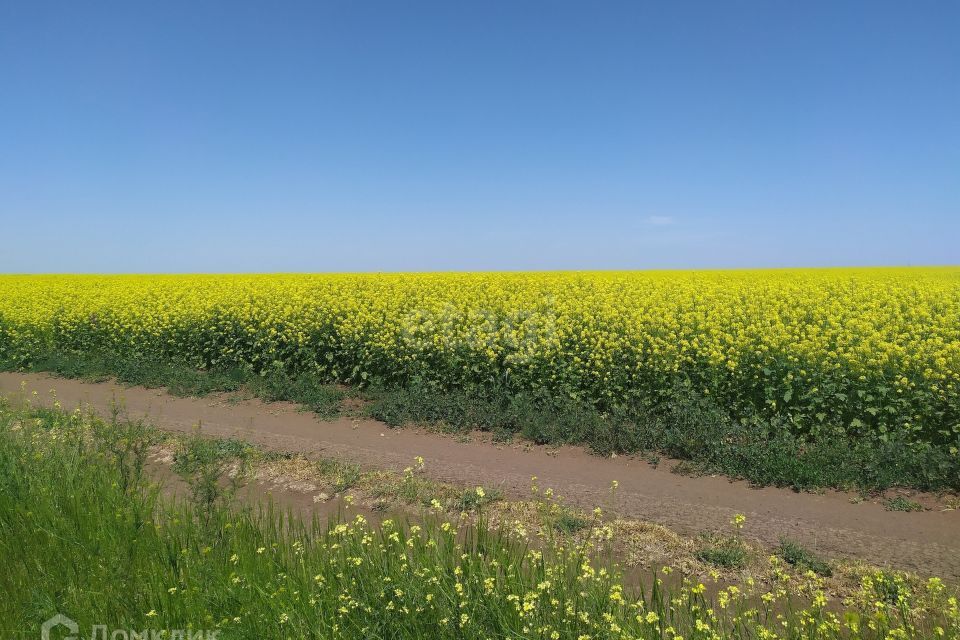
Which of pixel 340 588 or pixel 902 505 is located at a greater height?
pixel 340 588

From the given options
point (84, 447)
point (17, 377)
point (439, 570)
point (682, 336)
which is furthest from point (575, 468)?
point (17, 377)

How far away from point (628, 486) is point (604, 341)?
3258 mm

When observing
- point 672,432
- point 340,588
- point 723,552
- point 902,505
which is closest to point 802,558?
point 723,552

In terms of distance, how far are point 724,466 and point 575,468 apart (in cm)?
162

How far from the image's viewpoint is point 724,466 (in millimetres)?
6566

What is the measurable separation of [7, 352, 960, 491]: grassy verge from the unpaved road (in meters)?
0.25

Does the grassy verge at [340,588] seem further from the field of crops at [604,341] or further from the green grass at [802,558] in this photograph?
the field of crops at [604,341]

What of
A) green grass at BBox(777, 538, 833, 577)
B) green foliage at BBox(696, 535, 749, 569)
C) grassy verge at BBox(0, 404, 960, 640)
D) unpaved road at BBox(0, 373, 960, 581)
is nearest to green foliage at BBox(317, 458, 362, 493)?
unpaved road at BBox(0, 373, 960, 581)

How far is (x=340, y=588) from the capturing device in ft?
10.2

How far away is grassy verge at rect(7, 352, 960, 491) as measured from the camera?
6.12 metres

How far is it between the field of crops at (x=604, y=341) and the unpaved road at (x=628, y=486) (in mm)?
1575

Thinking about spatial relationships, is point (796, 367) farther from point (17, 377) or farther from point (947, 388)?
point (17, 377)

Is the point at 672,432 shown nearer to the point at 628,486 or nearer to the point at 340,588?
the point at 628,486

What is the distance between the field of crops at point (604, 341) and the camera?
7.23 meters
